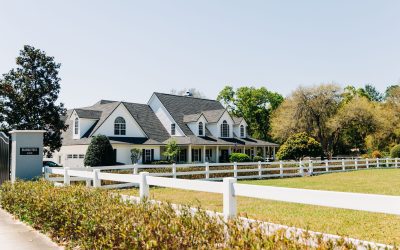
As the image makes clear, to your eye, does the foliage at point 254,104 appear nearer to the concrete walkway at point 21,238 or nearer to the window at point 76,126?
the window at point 76,126

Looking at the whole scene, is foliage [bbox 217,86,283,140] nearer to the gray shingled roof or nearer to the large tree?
the gray shingled roof

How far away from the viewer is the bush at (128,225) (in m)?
4.30

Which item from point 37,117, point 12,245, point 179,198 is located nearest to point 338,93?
point 37,117

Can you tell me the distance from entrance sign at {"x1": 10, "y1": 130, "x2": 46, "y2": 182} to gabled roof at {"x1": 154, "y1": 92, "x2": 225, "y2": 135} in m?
28.3

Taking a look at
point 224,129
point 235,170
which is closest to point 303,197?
point 235,170

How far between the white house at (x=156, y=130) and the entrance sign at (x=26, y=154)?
70.8ft

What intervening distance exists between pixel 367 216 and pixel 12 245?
9.15 metres

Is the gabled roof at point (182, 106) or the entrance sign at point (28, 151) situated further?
the gabled roof at point (182, 106)

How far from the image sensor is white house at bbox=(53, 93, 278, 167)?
123 feet

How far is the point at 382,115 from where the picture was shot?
192 feet

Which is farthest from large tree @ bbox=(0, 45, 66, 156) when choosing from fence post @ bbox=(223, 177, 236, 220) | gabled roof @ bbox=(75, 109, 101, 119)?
fence post @ bbox=(223, 177, 236, 220)

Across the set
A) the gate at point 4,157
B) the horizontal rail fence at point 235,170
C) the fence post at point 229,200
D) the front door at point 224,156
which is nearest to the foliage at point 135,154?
the horizontal rail fence at point 235,170

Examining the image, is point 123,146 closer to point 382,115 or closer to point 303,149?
point 303,149

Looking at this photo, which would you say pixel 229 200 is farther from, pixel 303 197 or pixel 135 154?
pixel 135 154
